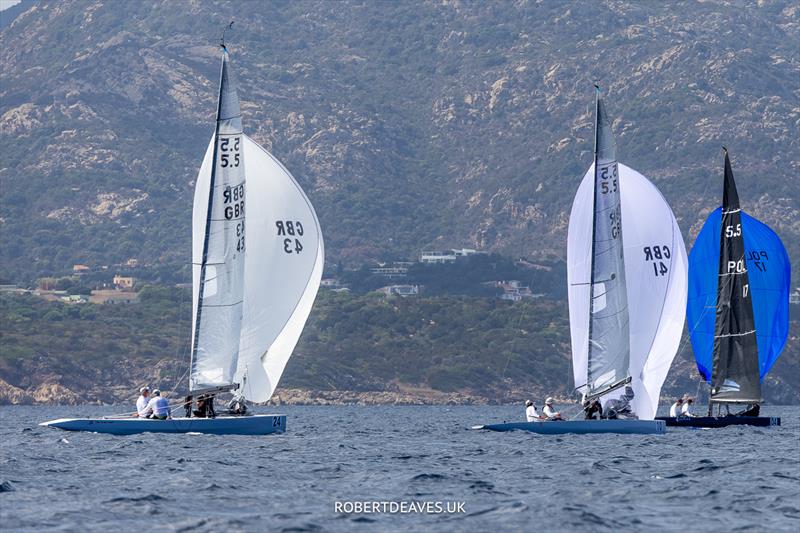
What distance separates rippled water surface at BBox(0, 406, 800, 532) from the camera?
2889cm

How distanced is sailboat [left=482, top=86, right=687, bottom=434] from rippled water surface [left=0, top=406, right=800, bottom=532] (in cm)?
166

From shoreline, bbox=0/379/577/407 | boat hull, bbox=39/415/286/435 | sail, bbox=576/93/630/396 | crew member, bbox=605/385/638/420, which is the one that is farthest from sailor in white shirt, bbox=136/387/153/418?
shoreline, bbox=0/379/577/407

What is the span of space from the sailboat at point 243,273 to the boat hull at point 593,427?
7.42m

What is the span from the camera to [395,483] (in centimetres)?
3534

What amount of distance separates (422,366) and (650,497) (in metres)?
154

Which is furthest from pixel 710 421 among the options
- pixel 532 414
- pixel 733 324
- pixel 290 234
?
pixel 290 234

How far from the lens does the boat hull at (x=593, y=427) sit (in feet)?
164

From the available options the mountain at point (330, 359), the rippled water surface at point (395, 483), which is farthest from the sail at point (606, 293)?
the mountain at point (330, 359)

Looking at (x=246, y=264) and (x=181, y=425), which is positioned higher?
(x=246, y=264)

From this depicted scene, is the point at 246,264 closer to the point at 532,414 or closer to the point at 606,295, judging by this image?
the point at 532,414

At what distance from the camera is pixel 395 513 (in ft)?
98.8

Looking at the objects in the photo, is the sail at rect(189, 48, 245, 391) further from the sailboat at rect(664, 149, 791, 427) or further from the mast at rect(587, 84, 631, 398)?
the sailboat at rect(664, 149, 791, 427)

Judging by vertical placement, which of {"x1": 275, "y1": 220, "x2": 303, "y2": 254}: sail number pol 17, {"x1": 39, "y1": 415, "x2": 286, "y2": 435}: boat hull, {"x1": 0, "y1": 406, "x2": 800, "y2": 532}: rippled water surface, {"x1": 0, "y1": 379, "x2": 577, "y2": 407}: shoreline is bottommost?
{"x1": 0, "y1": 406, "x2": 800, "y2": 532}: rippled water surface

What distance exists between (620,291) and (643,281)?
7.01 ft
